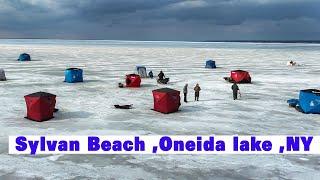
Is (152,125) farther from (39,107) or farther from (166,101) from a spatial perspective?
(39,107)

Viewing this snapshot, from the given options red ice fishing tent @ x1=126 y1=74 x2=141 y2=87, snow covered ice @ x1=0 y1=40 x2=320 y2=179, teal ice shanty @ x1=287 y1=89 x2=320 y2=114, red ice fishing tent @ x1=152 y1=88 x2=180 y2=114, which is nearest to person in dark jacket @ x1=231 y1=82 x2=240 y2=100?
snow covered ice @ x1=0 y1=40 x2=320 y2=179

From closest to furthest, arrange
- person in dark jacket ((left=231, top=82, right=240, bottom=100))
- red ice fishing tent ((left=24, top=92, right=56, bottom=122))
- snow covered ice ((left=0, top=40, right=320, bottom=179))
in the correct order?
snow covered ice ((left=0, top=40, right=320, bottom=179))
red ice fishing tent ((left=24, top=92, right=56, bottom=122))
person in dark jacket ((left=231, top=82, right=240, bottom=100))

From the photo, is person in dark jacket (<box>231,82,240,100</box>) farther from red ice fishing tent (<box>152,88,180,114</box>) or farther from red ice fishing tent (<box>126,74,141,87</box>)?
red ice fishing tent (<box>126,74,141,87</box>)

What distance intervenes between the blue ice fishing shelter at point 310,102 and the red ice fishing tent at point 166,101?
6.78 metres

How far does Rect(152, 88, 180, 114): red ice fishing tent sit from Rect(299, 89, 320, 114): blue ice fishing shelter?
6779 millimetres

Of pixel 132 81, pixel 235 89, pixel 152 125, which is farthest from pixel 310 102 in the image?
pixel 132 81

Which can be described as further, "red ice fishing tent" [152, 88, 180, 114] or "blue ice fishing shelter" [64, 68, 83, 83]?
"blue ice fishing shelter" [64, 68, 83, 83]

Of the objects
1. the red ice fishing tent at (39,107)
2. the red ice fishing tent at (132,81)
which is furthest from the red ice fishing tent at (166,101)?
the red ice fishing tent at (132,81)

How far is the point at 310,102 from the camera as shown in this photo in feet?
61.3

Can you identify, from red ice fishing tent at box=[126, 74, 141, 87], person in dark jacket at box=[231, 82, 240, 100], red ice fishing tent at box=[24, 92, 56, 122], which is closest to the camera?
red ice fishing tent at box=[24, 92, 56, 122]

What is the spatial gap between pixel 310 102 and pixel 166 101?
7.59 meters

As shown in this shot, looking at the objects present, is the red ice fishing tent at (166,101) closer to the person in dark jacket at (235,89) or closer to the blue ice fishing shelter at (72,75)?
the person in dark jacket at (235,89)

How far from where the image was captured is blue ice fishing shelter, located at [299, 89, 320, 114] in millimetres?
18594

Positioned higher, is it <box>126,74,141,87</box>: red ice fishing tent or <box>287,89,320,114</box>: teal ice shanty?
<box>126,74,141,87</box>: red ice fishing tent
